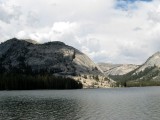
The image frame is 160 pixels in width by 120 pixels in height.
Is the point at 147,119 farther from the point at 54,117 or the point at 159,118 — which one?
the point at 54,117

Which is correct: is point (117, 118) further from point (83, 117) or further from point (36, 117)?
point (36, 117)

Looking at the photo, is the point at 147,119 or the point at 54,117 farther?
the point at 54,117

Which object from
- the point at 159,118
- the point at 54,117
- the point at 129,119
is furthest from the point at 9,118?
the point at 159,118

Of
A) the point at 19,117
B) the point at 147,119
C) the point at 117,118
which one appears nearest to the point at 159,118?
the point at 147,119

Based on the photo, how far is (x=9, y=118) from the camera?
9756 cm

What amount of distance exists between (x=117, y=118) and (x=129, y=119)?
430 cm

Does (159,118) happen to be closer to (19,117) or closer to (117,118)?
(117,118)

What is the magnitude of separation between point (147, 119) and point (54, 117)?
28729 mm

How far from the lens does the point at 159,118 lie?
95188 millimetres

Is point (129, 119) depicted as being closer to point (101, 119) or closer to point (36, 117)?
point (101, 119)

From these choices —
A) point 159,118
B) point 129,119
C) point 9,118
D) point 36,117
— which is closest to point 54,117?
point 36,117

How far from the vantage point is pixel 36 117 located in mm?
99812

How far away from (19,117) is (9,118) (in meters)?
3.83

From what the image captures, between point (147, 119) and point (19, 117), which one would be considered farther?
point (19, 117)
